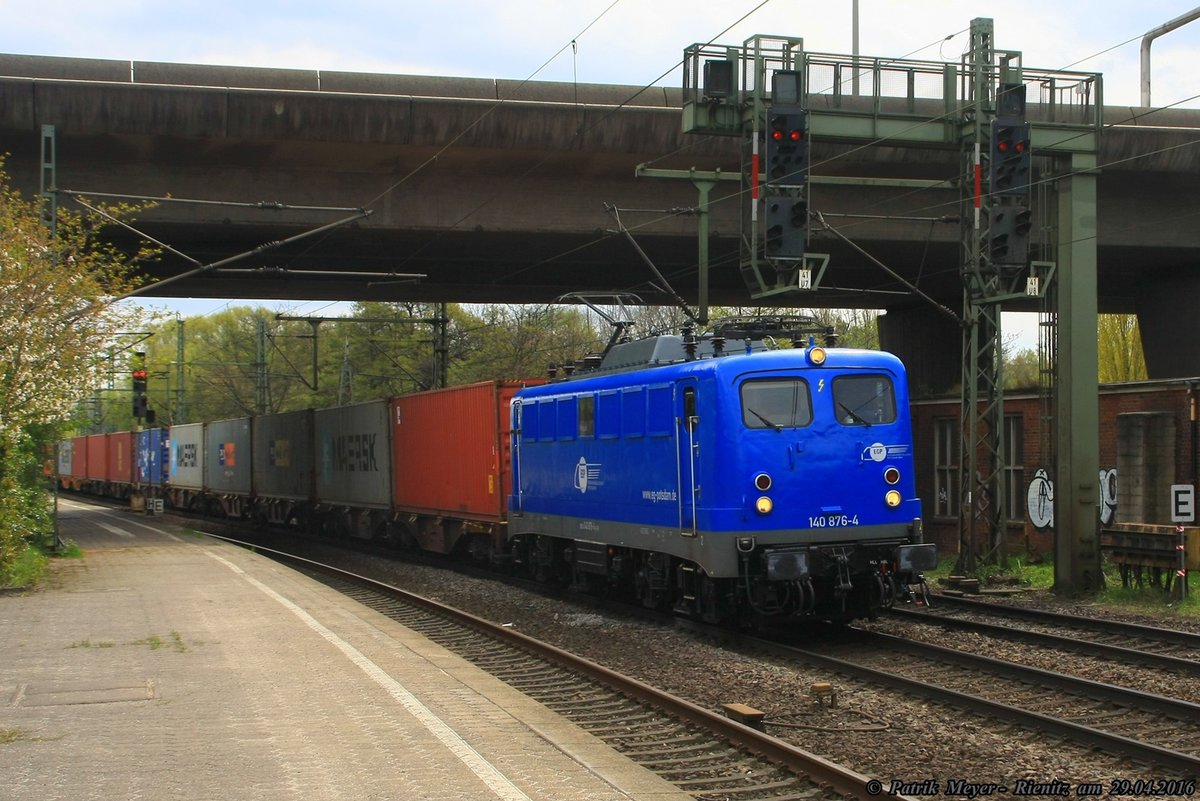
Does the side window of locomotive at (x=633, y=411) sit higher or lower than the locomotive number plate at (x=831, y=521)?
higher

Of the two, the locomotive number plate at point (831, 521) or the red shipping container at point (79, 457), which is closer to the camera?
the locomotive number plate at point (831, 521)

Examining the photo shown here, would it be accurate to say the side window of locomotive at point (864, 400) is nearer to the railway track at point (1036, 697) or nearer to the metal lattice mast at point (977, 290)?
the railway track at point (1036, 697)

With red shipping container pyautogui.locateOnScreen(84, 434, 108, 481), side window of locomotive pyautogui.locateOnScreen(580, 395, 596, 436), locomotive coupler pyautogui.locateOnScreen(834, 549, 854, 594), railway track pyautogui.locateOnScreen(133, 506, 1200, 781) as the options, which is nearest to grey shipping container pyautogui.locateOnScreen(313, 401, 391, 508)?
side window of locomotive pyautogui.locateOnScreen(580, 395, 596, 436)

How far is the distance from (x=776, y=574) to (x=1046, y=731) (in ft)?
12.7

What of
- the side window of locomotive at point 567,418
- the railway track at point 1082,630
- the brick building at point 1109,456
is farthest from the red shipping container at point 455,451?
the brick building at point 1109,456

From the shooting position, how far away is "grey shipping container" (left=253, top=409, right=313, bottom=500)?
3441 cm

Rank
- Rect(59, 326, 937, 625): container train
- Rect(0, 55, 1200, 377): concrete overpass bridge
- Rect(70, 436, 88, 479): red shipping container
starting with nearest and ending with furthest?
1. Rect(59, 326, 937, 625): container train
2. Rect(0, 55, 1200, 377): concrete overpass bridge
3. Rect(70, 436, 88, 479): red shipping container

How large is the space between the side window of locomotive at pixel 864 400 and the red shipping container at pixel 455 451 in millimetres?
8036

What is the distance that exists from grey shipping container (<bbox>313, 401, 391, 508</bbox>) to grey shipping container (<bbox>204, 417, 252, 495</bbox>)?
7066mm

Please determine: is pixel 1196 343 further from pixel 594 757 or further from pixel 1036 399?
pixel 594 757

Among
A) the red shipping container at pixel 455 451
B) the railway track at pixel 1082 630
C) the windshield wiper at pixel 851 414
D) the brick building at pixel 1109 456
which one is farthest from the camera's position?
the red shipping container at pixel 455 451

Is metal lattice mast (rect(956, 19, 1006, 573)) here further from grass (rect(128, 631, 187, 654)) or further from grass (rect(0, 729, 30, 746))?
grass (rect(0, 729, 30, 746))

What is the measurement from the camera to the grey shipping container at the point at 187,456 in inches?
1826

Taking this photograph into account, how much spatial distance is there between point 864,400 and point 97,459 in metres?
60.8
